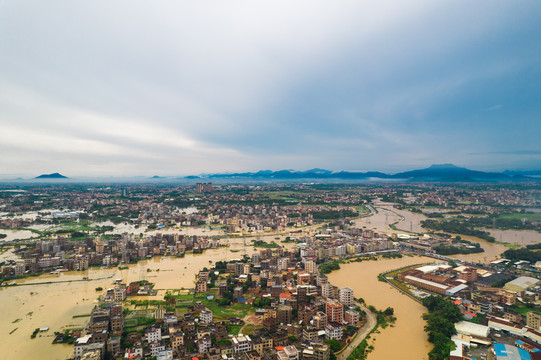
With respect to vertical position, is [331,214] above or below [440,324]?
above

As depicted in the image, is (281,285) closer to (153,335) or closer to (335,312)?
(335,312)

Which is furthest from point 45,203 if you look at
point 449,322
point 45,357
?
point 449,322

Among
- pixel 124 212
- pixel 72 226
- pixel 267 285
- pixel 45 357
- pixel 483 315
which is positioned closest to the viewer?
pixel 45 357

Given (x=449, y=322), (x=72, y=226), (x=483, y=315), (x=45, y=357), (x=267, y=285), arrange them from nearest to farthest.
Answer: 1. (x=45, y=357)
2. (x=449, y=322)
3. (x=483, y=315)
4. (x=267, y=285)
5. (x=72, y=226)

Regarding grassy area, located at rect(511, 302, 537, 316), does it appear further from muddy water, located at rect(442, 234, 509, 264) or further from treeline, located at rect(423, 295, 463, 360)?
muddy water, located at rect(442, 234, 509, 264)

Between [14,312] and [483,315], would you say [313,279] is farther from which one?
[14,312]

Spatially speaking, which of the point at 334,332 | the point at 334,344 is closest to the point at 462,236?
the point at 334,332
